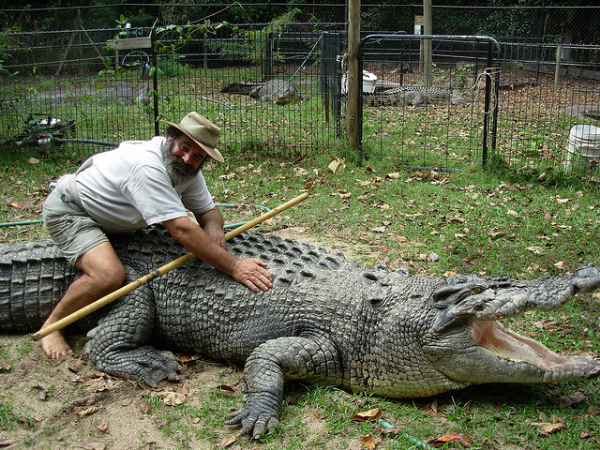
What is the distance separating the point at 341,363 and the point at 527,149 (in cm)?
603

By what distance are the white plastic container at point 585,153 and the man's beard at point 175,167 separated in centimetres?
547

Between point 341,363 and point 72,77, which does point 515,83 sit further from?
point 341,363

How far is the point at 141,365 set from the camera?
387 cm

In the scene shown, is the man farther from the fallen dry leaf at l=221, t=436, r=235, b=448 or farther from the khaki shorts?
the fallen dry leaf at l=221, t=436, r=235, b=448

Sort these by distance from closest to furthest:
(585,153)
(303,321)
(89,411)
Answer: (89,411) < (303,321) < (585,153)

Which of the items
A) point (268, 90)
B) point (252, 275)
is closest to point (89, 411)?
point (252, 275)

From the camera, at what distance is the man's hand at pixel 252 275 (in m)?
3.86

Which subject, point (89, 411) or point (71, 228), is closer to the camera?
point (89, 411)

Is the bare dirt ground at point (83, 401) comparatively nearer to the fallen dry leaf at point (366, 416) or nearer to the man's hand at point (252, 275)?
the fallen dry leaf at point (366, 416)

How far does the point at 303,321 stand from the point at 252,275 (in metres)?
0.49

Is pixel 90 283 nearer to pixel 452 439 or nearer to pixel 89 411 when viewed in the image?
pixel 89 411

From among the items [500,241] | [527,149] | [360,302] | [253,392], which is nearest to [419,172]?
[527,149]

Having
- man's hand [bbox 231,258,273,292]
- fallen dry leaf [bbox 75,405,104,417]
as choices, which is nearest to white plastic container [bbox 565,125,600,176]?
man's hand [bbox 231,258,273,292]

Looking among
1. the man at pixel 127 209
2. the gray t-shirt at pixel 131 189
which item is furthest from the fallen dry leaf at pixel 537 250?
the gray t-shirt at pixel 131 189
